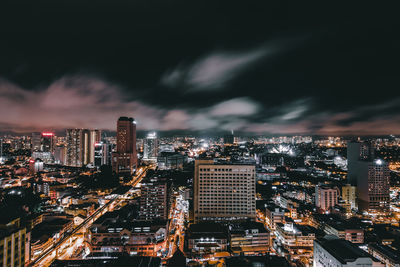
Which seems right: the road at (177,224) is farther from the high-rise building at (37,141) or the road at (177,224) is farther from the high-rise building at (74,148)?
the high-rise building at (37,141)

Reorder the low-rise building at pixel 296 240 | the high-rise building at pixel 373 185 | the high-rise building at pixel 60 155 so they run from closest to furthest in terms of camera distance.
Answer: the low-rise building at pixel 296 240
the high-rise building at pixel 373 185
the high-rise building at pixel 60 155

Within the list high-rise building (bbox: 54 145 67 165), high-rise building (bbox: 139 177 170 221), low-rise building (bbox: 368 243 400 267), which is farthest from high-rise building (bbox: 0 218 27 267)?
high-rise building (bbox: 54 145 67 165)

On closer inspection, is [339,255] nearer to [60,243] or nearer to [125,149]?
[60,243]

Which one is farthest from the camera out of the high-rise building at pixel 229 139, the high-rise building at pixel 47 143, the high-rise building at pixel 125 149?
the high-rise building at pixel 229 139

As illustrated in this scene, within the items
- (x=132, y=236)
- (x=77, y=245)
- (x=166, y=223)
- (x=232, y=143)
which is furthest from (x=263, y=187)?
(x=232, y=143)

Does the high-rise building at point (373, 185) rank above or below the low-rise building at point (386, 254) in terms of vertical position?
above

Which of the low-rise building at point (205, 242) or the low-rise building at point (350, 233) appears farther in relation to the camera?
the low-rise building at point (350, 233)

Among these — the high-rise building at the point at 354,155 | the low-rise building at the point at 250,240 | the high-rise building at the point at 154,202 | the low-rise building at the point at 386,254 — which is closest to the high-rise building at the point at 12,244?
the high-rise building at the point at 154,202
